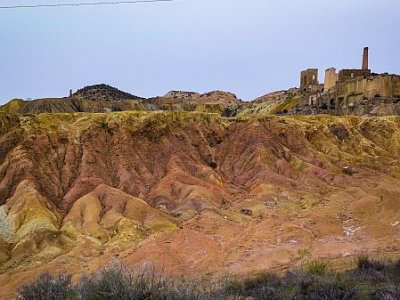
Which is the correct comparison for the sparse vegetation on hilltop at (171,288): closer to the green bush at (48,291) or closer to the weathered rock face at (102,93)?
the green bush at (48,291)

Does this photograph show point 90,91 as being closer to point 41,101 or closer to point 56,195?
point 41,101

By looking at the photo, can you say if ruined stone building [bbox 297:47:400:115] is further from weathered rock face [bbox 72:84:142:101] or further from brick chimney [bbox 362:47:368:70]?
weathered rock face [bbox 72:84:142:101]

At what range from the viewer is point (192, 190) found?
52.3 m

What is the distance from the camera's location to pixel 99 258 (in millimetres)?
38438

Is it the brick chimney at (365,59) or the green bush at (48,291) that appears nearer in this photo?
the green bush at (48,291)

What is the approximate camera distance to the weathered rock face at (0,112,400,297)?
39938 millimetres

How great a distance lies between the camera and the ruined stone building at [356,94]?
81.7m

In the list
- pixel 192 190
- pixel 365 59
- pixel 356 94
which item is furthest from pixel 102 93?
pixel 192 190

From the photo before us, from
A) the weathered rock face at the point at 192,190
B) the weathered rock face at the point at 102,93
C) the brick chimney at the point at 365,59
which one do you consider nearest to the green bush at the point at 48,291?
the weathered rock face at the point at 192,190

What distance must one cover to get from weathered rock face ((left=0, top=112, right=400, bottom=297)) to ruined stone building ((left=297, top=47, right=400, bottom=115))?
7.89m

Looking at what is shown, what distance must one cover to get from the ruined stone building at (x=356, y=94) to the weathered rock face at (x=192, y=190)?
7889 millimetres

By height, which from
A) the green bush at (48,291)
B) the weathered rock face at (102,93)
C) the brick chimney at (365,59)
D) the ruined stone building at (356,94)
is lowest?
the green bush at (48,291)

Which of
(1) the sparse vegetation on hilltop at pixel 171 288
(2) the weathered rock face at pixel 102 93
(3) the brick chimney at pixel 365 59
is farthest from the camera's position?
(2) the weathered rock face at pixel 102 93

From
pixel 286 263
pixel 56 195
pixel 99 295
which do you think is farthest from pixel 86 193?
pixel 99 295
